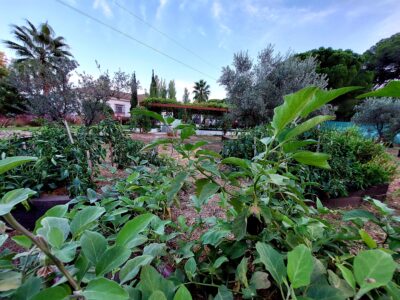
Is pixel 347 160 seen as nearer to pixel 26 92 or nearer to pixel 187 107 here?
pixel 26 92

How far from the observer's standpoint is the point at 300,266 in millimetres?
344

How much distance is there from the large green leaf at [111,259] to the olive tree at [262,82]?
26.5 ft

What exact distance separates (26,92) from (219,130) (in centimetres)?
1245

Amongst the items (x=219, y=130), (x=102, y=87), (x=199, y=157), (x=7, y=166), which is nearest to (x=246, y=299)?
(x=199, y=157)

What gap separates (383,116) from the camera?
962 cm

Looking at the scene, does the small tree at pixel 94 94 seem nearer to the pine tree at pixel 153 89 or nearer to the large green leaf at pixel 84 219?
the large green leaf at pixel 84 219

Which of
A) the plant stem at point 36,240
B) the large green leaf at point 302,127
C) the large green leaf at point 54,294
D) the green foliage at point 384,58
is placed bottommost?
the large green leaf at point 54,294

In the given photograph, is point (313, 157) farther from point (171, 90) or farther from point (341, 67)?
point (171, 90)

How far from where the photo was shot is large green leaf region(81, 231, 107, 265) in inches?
13.2

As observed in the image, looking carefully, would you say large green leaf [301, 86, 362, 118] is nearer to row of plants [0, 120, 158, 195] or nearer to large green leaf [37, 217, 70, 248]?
large green leaf [37, 217, 70, 248]

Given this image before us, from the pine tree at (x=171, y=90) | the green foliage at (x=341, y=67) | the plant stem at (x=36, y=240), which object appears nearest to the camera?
the plant stem at (x=36, y=240)

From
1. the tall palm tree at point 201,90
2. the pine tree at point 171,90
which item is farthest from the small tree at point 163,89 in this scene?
the tall palm tree at point 201,90

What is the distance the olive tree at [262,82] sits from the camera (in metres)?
7.93

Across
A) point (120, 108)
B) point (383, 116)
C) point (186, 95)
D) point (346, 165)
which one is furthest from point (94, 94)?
point (186, 95)
